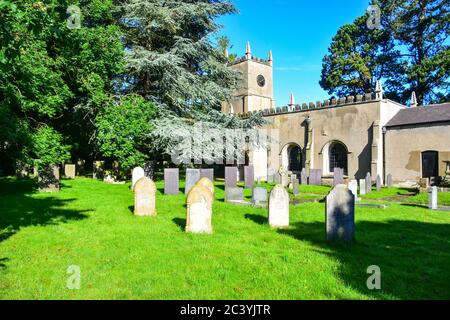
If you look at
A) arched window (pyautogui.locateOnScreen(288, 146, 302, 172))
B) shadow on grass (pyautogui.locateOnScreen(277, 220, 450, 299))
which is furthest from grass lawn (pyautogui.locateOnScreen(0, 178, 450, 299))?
arched window (pyautogui.locateOnScreen(288, 146, 302, 172))

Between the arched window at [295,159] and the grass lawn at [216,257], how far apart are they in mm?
17268

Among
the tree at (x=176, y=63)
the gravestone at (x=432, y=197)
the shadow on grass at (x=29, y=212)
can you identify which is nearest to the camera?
the shadow on grass at (x=29, y=212)

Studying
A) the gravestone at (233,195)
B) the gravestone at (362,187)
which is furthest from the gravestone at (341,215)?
the gravestone at (362,187)

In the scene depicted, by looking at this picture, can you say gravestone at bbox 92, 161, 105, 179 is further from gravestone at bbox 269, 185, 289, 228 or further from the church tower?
the church tower

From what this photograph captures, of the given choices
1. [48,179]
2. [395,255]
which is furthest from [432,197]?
[48,179]

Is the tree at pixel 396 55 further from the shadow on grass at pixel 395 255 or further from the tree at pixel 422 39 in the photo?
the shadow on grass at pixel 395 255

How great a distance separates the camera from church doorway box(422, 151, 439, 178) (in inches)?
822

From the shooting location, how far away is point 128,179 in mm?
21406

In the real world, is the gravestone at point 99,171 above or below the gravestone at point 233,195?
above

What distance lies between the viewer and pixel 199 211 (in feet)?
25.0

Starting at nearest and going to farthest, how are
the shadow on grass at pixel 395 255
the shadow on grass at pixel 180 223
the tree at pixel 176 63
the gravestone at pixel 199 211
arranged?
1. the shadow on grass at pixel 395 255
2. the gravestone at pixel 199 211
3. the shadow on grass at pixel 180 223
4. the tree at pixel 176 63

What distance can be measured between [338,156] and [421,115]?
19.6 feet

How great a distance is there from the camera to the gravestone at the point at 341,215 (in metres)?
6.85

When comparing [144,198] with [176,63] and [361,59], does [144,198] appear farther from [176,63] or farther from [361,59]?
[361,59]
